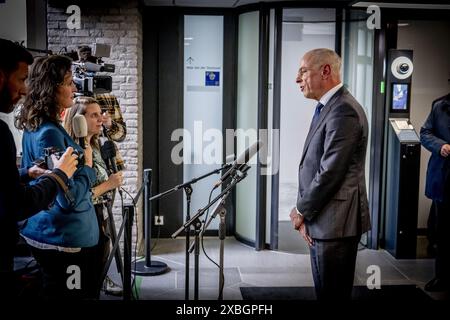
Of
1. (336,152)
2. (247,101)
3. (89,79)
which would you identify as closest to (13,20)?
(89,79)

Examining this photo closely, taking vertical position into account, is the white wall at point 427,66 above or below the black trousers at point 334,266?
above

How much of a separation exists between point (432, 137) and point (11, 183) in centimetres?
298

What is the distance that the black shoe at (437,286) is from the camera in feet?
11.8

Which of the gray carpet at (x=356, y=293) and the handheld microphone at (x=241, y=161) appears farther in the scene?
the gray carpet at (x=356, y=293)

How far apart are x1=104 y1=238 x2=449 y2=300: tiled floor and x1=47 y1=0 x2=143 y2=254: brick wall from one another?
0.79 metres

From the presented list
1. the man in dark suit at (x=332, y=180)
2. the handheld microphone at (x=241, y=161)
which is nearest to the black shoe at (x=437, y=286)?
the man in dark suit at (x=332, y=180)

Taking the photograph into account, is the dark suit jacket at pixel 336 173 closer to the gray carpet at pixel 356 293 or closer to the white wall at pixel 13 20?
the gray carpet at pixel 356 293

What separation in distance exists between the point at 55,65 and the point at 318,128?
3.84 ft

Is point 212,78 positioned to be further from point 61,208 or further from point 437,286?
point 61,208

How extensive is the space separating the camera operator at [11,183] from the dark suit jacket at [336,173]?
1126mm

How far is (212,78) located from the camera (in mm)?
4918

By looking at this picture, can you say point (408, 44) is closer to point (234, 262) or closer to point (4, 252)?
point (234, 262)

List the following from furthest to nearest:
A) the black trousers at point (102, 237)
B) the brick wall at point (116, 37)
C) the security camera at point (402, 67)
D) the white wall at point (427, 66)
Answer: the white wall at point (427, 66)
the security camera at point (402, 67)
the brick wall at point (116, 37)
the black trousers at point (102, 237)
